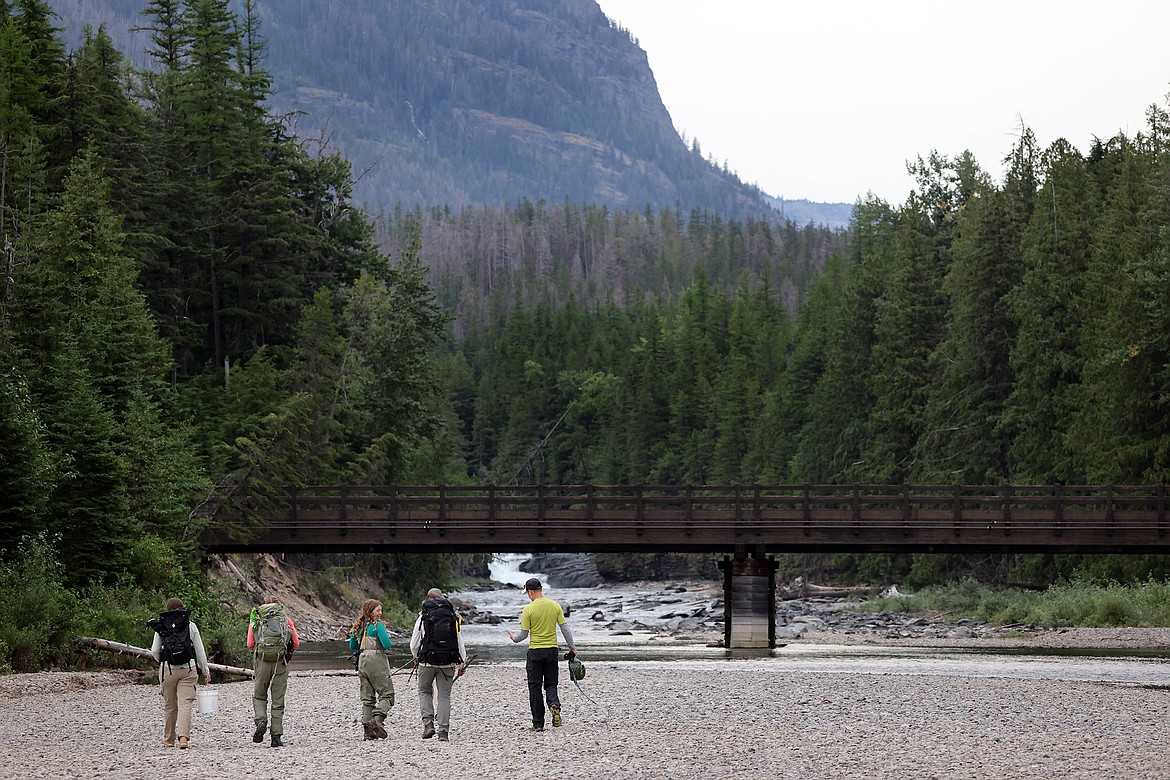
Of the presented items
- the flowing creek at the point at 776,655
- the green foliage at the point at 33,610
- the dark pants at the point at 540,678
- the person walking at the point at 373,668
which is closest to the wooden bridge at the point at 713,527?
the flowing creek at the point at 776,655

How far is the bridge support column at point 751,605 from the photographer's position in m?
39.1

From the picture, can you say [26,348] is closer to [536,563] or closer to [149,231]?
[149,231]

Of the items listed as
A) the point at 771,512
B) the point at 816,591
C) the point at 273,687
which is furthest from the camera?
the point at 816,591

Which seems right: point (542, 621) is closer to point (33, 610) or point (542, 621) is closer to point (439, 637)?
point (439, 637)

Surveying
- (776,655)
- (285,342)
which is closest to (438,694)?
(776,655)

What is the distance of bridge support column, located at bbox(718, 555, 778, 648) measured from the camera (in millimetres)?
39094

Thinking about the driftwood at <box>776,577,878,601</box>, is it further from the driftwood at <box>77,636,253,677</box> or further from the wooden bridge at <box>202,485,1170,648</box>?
the driftwood at <box>77,636,253,677</box>

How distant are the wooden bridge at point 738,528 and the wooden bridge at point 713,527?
28 mm

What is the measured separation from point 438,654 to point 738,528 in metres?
22.4

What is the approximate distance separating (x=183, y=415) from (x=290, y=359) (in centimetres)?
1225

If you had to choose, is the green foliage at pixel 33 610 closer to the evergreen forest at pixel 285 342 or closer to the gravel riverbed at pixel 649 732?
the evergreen forest at pixel 285 342

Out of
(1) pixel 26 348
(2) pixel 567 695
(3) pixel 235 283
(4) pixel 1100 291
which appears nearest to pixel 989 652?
(2) pixel 567 695

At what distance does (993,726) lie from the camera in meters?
18.6

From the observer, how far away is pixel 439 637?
677 inches
